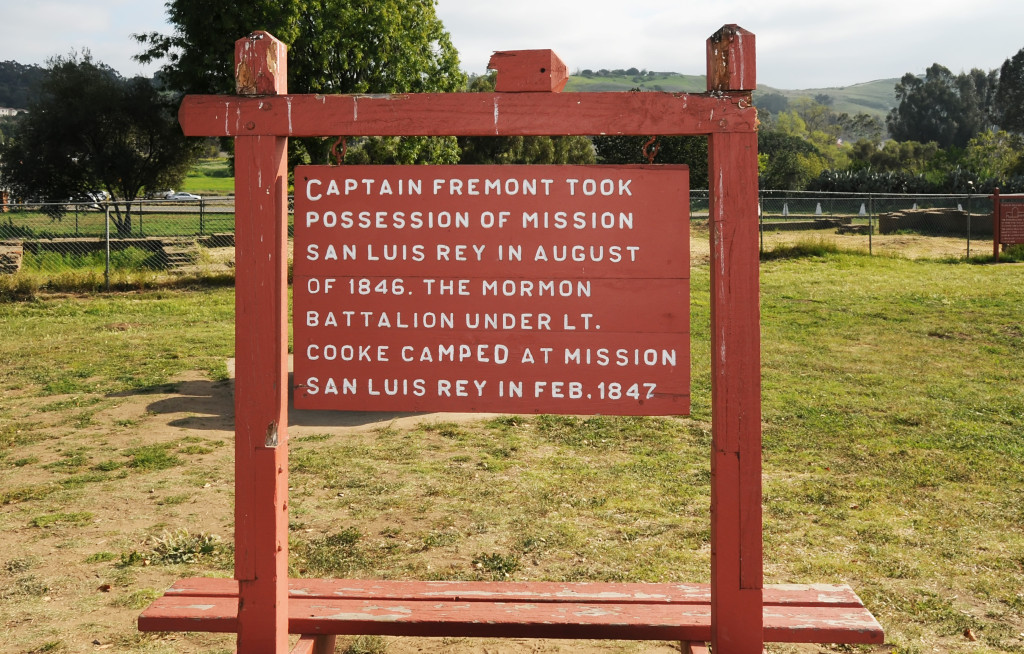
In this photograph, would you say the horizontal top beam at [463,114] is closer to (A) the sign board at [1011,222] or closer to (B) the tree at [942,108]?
(A) the sign board at [1011,222]

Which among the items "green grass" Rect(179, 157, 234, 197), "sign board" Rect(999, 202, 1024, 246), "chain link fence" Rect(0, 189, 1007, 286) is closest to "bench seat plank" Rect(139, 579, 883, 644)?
"chain link fence" Rect(0, 189, 1007, 286)

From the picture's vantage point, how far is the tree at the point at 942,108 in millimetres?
105312

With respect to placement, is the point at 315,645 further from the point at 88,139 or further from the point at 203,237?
the point at 88,139

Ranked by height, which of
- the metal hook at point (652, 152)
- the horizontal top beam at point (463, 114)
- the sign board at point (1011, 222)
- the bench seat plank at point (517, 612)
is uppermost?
the sign board at point (1011, 222)

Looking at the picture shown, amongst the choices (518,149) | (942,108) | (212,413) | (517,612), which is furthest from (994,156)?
(517,612)

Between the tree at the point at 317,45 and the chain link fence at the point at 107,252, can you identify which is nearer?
the chain link fence at the point at 107,252

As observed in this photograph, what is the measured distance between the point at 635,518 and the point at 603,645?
1307 mm

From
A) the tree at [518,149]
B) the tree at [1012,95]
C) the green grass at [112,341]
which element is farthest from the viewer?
the tree at [1012,95]

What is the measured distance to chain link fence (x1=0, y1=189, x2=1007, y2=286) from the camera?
632 inches

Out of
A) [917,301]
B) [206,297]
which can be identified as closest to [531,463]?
[917,301]

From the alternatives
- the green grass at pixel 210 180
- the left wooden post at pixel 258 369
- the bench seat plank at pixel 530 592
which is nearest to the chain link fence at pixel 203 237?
the bench seat plank at pixel 530 592

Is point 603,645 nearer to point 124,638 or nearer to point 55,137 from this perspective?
point 124,638

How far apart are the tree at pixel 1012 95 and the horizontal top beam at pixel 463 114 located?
309 feet

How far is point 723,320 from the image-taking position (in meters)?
2.60
